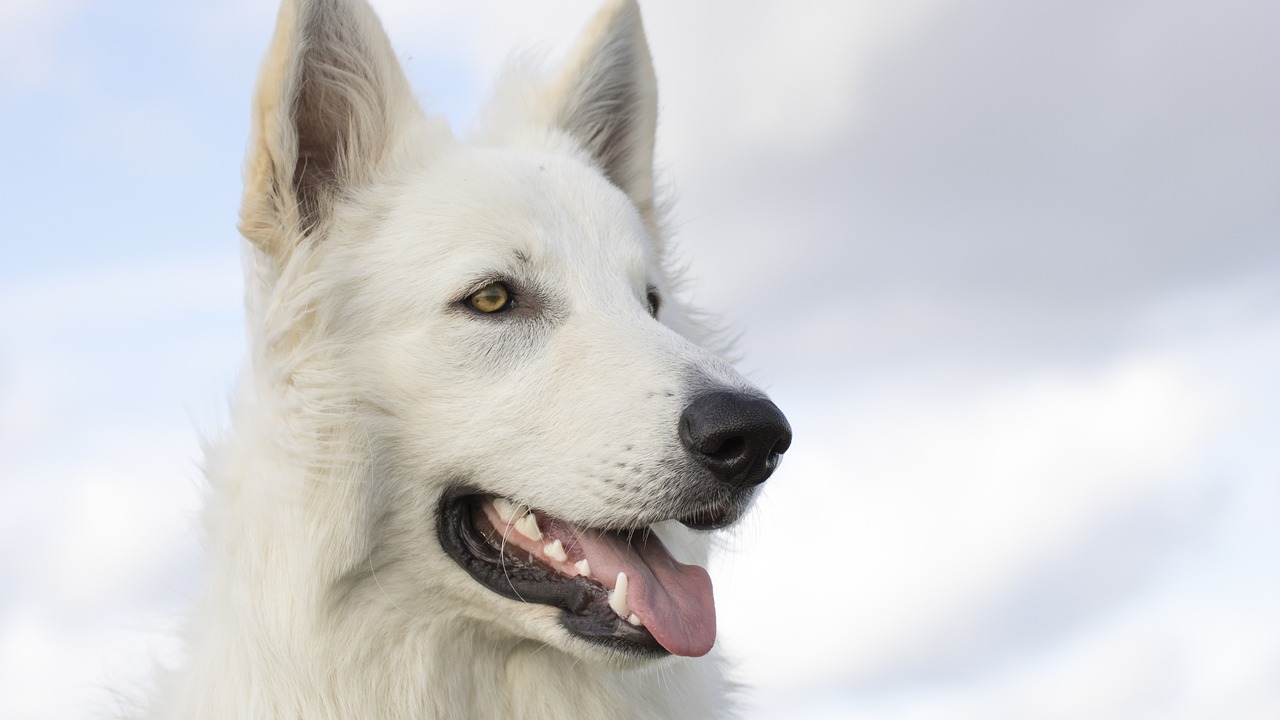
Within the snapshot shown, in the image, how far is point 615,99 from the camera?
617 centimetres

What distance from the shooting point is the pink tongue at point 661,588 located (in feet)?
14.2

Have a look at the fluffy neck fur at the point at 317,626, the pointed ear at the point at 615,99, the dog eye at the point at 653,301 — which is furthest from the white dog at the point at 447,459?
the pointed ear at the point at 615,99

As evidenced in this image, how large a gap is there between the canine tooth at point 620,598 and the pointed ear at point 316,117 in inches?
70.1

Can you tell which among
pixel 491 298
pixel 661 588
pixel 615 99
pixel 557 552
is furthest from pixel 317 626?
pixel 615 99

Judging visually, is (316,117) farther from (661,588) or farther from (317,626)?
(661,588)

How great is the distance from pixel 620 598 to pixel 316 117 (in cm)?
234

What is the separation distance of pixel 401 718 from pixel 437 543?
0.66 m

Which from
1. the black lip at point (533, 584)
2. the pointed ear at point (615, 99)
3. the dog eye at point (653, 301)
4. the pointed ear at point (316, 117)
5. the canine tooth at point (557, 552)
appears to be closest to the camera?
the black lip at point (533, 584)

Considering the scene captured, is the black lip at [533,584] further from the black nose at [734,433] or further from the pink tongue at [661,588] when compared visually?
the black nose at [734,433]

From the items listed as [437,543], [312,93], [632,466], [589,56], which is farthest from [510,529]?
[589,56]

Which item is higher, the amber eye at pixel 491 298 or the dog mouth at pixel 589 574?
the amber eye at pixel 491 298

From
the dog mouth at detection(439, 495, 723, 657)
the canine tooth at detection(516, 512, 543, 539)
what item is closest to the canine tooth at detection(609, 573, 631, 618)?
the dog mouth at detection(439, 495, 723, 657)

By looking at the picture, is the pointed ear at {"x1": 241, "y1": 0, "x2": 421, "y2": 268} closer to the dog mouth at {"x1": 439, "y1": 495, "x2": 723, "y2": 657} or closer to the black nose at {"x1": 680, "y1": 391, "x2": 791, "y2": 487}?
the dog mouth at {"x1": 439, "y1": 495, "x2": 723, "y2": 657}

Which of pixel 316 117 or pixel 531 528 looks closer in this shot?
pixel 531 528
